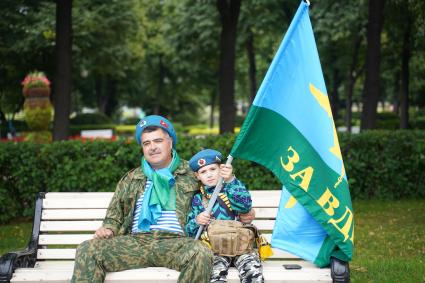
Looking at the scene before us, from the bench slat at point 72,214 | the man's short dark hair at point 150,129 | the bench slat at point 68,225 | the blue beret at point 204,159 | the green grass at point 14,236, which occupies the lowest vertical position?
the green grass at point 14,236

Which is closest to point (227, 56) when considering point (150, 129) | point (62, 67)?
point (62, 67)

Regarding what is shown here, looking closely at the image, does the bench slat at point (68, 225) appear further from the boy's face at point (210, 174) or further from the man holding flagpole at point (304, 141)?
the man holding flagpole at point (304, 141)

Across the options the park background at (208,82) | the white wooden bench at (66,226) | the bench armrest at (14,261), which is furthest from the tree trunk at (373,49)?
the bench armrest at (14,261)

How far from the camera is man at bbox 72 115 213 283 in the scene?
14.5 feet

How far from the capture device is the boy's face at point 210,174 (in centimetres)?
459

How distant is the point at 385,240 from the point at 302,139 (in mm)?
4323

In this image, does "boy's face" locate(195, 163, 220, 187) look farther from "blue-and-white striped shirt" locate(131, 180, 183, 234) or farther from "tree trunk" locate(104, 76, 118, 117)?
"tree trunk" locate(104, 76, 118, 117)

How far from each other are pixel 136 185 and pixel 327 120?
161cm

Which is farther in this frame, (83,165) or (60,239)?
(83,165)

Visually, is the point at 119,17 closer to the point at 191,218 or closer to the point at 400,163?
the point at 400,163

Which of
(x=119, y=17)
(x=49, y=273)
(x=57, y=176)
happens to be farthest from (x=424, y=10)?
(x=119, y=17)

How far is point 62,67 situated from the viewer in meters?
12.2

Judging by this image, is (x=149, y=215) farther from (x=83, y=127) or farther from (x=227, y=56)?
(x=83, y=127)

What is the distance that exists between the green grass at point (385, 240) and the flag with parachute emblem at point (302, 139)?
2.07m
